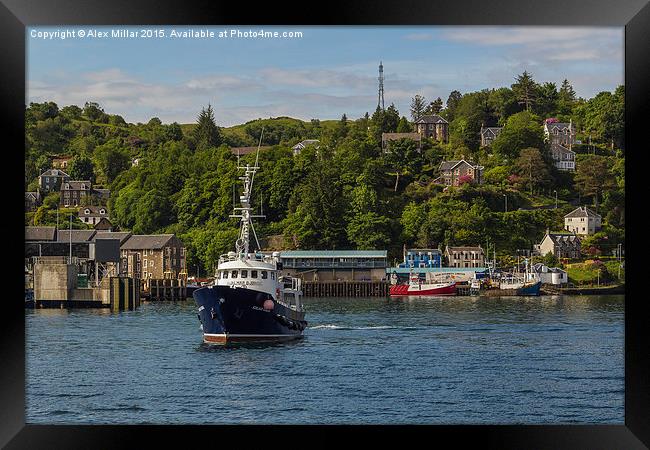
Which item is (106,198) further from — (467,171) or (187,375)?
(187,375)

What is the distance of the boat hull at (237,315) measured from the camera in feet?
68.2

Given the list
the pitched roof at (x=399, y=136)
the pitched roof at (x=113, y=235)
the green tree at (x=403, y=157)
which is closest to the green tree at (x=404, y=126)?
the pitched roof at (x=399, y=136)

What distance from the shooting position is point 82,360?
19.8 metres

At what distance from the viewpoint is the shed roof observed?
46281 millimetres

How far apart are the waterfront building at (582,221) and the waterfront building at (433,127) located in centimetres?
1216

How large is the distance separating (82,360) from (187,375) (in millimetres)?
3628

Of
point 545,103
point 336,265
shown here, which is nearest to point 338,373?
point 336,265

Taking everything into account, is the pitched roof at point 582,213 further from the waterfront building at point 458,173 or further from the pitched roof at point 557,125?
the pitched roof at point 557,125

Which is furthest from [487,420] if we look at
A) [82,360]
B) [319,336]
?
[319,336]

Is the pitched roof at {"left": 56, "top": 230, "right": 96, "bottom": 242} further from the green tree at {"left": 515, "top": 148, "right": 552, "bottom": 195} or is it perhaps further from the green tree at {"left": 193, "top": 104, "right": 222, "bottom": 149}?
the green tree at {"left": 515, "top": 148, "right": 552, "bottom": 195}

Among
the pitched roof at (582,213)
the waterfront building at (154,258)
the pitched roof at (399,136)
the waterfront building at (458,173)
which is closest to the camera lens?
the waterfront building at (154,258)

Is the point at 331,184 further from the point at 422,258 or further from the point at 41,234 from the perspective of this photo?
the point at 41,234

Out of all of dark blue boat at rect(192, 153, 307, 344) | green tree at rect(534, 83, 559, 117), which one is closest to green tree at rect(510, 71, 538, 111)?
green tree at rect(534, 83, 559, 117)

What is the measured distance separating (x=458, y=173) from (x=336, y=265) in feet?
31.7
